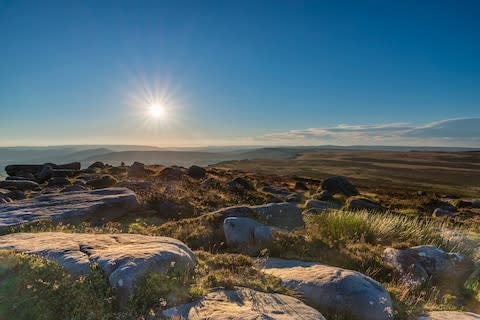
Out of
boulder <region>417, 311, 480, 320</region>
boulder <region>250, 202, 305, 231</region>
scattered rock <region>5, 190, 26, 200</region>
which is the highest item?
scattered rock <region>5, 190, 26, 200</region>

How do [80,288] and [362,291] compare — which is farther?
[362,291]

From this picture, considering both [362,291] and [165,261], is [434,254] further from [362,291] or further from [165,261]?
[165,261]

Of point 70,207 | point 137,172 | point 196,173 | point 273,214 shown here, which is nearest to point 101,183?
point 137,172

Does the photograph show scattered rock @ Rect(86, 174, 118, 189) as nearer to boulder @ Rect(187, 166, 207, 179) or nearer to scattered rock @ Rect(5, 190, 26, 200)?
scattered rock @ Rect(5, 190, 26, 200)

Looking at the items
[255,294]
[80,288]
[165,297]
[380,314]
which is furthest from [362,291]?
[80,288]

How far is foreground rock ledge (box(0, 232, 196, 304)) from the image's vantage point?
6.23m

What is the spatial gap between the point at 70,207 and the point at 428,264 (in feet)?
42.7

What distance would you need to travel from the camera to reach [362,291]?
689cm

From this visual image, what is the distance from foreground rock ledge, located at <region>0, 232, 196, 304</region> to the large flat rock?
339cm

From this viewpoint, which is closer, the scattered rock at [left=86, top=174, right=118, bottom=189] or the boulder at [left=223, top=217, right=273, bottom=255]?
the boulder at [left=223, top=217, right=273, bottom=255]

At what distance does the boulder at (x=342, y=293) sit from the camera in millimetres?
6598

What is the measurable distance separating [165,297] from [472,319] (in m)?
6.35

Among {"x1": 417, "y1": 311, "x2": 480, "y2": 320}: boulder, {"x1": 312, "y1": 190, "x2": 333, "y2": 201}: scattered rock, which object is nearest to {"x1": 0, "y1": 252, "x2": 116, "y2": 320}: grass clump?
{"x1": 417, "y1": 311, "x2": 480, "y2": 320}: boulder

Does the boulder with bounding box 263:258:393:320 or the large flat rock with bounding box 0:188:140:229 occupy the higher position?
the large flat rock with bounding box 0:188:140:229
